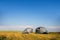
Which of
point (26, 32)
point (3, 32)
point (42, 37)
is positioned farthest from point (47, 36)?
point (3, 32)

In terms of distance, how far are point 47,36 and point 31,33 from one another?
26 centimetres

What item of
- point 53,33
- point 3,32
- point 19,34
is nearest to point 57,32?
point 53,33

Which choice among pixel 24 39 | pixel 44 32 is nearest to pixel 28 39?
pixel 24 39

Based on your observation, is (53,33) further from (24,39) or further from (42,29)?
(24,39)

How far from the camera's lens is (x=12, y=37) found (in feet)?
11.9

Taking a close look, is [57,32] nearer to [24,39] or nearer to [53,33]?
[53,33]

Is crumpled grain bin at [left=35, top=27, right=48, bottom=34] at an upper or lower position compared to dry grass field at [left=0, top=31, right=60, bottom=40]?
upper

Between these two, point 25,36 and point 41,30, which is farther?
point 41,30

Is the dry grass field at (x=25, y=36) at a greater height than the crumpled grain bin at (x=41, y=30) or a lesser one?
lesser

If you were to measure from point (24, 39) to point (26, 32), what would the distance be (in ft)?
0.43

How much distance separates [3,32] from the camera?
12.0 feet

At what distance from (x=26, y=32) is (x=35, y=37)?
0.18 meters

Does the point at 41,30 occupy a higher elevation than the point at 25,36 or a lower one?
higher

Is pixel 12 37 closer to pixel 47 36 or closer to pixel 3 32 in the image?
pixel 3 32
